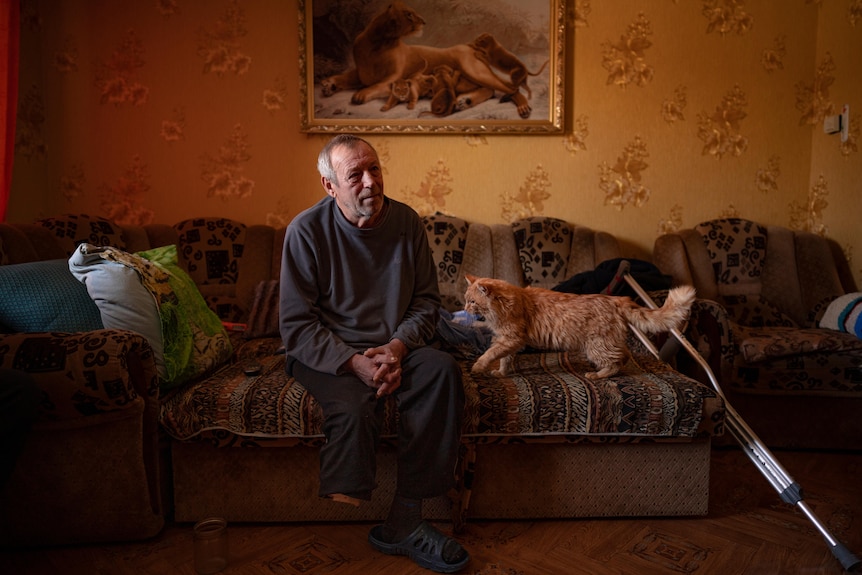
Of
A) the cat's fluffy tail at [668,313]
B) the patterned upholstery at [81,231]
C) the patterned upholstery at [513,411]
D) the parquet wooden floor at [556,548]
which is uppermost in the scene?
the patterned upholstery at [81,231]

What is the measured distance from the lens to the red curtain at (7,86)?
7.82 ft

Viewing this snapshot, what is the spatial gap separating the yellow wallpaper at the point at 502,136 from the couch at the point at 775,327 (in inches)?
10.6

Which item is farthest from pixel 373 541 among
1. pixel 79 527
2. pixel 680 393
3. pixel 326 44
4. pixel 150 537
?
pixel 326 44

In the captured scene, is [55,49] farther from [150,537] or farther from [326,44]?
[150,537]

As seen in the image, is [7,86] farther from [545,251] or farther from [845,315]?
[845,315]

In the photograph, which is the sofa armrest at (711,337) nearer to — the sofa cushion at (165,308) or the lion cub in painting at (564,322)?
the lion cub in painting at (564,322)

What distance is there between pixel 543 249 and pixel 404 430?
59.2 inches

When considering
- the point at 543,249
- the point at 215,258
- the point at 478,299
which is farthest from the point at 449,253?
the point at 215,258

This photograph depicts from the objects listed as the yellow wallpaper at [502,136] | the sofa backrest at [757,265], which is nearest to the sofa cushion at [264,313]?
the yellow wallpaper at [502,136]

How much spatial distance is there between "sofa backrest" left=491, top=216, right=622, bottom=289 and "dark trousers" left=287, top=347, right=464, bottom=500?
1253mm

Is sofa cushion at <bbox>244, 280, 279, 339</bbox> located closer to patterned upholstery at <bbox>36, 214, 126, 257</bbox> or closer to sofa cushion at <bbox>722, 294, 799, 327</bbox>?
patterned upholstery at <bbox>36, 214, 126, 257</bbox>

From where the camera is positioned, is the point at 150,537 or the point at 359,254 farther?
the point at 359,254

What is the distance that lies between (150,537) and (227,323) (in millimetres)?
1050

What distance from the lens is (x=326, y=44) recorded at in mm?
2932
